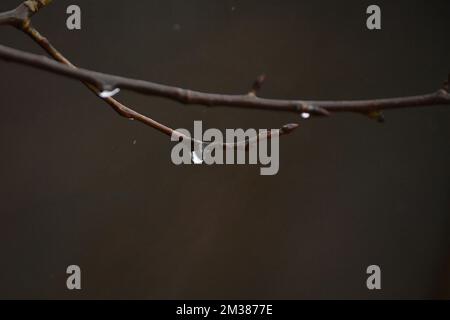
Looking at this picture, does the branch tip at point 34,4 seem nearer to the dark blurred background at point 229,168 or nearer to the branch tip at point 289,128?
the branch tip at point 289,128

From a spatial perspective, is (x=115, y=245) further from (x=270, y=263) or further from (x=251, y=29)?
(x=251, y=29)

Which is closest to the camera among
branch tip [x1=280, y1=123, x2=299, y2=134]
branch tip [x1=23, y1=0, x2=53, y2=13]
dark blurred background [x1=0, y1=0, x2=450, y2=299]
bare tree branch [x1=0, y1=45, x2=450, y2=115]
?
bare tree branch [x1=0, y1=45, x2=450, y2=115]

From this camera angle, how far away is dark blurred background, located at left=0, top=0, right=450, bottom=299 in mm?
1869

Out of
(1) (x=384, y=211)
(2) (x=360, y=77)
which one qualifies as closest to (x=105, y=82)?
(2) (x=360, y=77)

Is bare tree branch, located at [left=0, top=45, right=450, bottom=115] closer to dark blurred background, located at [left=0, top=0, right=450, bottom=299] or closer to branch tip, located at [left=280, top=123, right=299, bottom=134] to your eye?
branch tip, located at [left=280, top=123, right=299, bottom=134]

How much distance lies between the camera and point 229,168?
2.02 meters

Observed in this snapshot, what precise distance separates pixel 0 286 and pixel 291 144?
125 centimetres

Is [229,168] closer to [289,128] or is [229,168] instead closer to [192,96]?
[289,128]

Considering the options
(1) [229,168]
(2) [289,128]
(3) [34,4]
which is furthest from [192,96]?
(1) [229,168]

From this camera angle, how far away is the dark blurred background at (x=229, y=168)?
1.87 meters

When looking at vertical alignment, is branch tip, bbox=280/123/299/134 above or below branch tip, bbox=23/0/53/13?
below

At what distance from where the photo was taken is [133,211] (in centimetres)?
197

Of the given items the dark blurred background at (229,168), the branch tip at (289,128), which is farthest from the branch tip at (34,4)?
the dark blurred background at (229,168)

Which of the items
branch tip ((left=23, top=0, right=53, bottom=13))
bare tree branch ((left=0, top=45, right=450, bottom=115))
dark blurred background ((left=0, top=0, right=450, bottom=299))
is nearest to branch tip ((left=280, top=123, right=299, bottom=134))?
bare tree branch ((left=0, top=45, right=450, bottom=115))
